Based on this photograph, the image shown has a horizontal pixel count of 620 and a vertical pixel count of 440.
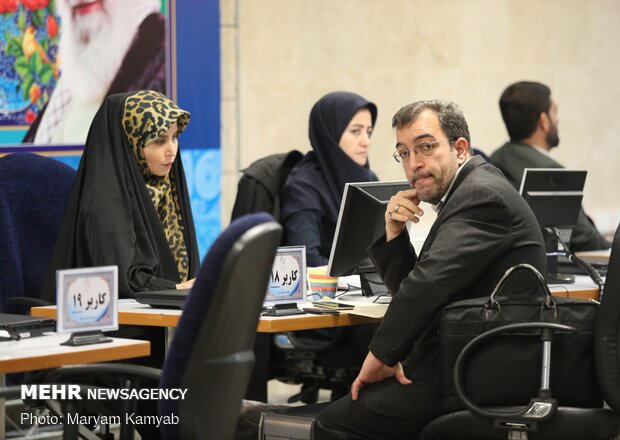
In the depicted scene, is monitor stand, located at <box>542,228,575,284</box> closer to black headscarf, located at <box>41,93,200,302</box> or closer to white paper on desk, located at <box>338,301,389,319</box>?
white paper on desk, located at <box>338,301,389,319</box>

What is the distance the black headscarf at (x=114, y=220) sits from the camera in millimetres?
4172

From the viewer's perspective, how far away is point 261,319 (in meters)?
3.55

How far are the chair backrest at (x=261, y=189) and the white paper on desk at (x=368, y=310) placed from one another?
132 centimetres

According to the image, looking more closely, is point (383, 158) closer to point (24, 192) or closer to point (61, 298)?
point (24, 192)

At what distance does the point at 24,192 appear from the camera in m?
4.43

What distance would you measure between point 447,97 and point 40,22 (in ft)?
11.4

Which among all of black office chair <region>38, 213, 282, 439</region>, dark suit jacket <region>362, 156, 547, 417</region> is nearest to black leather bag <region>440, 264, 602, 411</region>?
dark suit jacket <region>362, 156, 547, 417</region>

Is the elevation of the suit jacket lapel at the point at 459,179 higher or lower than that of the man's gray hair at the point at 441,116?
lower

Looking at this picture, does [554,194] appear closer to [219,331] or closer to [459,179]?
[459,179]

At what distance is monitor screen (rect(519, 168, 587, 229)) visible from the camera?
15.7 ft

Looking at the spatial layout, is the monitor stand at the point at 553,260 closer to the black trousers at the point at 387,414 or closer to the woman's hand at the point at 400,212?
the woman's hand at the point at 400,212

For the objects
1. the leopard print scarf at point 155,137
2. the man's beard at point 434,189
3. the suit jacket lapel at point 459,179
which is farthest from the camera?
the leopard print scarf at point 155,137

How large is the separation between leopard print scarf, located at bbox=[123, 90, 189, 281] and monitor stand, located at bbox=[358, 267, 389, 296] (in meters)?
0.75

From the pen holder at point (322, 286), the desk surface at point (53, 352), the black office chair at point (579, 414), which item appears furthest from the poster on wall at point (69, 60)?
the black office chair at point (579, 414)
